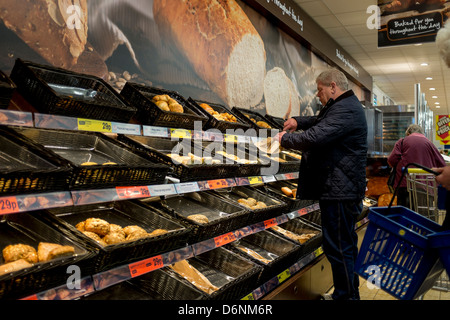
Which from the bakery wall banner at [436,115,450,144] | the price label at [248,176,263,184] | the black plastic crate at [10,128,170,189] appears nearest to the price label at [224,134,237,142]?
the price label at [248,176,263,184]

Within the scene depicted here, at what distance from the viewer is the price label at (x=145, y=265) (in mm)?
1766

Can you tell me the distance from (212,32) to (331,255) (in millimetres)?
2485

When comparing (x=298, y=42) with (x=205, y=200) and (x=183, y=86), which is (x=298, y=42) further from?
(x=205, y=200)

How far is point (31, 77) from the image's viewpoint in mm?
1920

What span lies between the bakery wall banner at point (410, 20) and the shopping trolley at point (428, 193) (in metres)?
1.91

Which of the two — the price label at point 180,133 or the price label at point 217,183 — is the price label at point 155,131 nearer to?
the price label at point 180,133

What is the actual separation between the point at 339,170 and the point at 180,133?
3.78ft

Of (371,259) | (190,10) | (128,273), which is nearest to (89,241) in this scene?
(128,273)

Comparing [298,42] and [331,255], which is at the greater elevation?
[298,42]

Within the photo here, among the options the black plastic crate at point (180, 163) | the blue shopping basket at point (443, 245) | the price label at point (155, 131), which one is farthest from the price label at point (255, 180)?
the blue shopping basket at point (443, 245)

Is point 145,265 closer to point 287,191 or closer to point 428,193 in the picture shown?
point 287,191

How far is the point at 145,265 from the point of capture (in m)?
1.84

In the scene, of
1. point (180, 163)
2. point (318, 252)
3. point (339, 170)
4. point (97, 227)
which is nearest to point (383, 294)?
point (318, 252)

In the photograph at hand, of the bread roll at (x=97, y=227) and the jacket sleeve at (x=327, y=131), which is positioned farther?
the jacket sleeve at (x=327, y=131)
